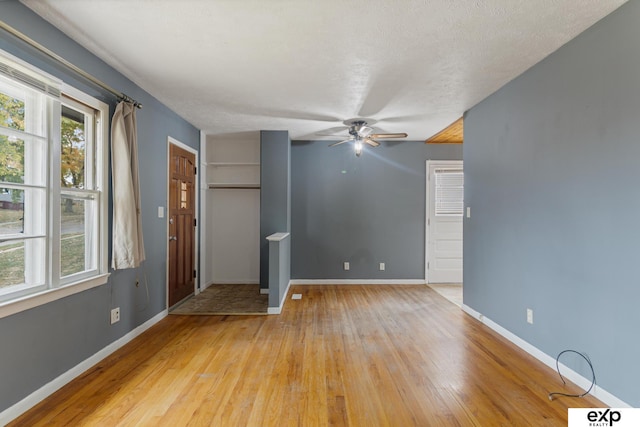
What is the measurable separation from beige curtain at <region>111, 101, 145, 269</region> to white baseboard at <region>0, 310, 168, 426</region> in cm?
73

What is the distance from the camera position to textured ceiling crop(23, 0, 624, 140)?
197 centimetres

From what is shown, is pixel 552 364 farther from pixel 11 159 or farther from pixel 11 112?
pixel 11 112

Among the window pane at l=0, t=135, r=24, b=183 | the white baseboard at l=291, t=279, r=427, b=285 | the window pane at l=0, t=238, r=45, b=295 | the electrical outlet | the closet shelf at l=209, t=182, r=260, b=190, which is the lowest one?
the white baseboard at l=291, t=279, r=427, b=285

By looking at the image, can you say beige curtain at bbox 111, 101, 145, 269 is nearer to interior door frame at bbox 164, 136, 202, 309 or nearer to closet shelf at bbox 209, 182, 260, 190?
interior door frame at bbox 164, 136, 202, 309

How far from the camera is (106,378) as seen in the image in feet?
7.82

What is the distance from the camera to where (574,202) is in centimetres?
236

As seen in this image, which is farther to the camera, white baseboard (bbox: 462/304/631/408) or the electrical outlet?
the electrical outlet

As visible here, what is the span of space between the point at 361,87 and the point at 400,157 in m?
2.71

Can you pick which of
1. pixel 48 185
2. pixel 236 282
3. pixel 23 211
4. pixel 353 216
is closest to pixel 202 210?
pixel 236 282

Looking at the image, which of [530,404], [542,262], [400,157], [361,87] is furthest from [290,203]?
[530,404]

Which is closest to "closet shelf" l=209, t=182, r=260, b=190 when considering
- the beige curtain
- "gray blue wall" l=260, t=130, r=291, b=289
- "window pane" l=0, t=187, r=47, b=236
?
"gray blue wall" l=260, t=130, r=291, b=289

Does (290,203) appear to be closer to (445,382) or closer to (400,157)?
(400,157)

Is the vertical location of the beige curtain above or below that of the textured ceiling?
below

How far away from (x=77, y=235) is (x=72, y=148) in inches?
26.9
